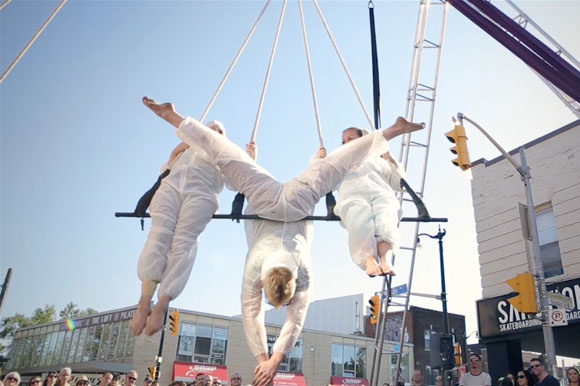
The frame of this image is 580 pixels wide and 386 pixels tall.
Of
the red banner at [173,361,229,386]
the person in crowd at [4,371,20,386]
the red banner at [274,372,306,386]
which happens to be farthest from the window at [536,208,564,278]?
the red banner at [274,372,306,386]

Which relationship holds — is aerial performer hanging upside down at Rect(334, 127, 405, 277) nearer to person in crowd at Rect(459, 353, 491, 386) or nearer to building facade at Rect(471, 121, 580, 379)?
person in crowd at Rect(459, 353, 491, 386)

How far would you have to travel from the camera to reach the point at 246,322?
3.93m

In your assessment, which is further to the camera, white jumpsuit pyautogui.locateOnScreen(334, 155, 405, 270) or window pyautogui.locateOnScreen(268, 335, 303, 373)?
window pyautogui.locateOnScreen(268, 335, 303, 373)

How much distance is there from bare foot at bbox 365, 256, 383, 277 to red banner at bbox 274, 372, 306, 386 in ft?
67.1

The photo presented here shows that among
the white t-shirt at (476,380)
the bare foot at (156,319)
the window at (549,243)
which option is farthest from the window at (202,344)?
the bare foot at (156,319)

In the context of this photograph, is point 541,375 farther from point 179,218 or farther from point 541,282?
point 179,218

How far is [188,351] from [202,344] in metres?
0.68

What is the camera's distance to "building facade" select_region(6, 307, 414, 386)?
2161 cm

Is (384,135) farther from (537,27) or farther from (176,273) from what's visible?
(537,27)

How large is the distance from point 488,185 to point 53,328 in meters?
22.2

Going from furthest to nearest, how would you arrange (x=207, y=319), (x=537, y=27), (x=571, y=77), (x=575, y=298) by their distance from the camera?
(x=207, y=319) → (x=575, y=298) → (x=537, y=27) → (x=571, y=77)

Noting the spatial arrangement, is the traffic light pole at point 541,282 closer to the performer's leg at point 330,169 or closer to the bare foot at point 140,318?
the performer's leg at point 330,169

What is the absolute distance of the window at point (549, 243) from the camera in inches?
421

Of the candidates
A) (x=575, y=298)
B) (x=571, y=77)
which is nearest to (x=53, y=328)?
(x=575, y=298)
